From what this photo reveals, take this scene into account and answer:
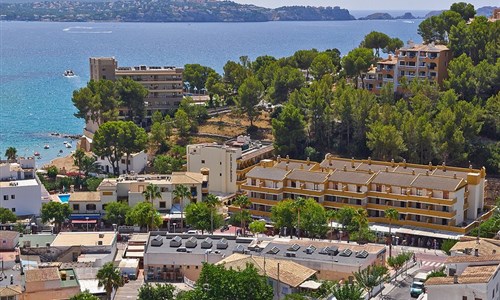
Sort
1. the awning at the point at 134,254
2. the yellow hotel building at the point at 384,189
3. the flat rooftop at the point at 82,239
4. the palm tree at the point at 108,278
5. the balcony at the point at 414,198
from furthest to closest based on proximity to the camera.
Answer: the yellow hotel building at the point at 384,189 → the balcony at the point at 414,198 → the awning at the point at 134,254 → the flat rooftop at the point at 82,239 → the palm tree at the point at 108,278

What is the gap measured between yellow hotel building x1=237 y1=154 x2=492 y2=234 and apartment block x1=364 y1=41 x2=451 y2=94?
18599 millimetres

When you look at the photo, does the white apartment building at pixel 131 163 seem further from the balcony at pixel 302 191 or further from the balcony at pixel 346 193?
the balcony at pixel 346 193

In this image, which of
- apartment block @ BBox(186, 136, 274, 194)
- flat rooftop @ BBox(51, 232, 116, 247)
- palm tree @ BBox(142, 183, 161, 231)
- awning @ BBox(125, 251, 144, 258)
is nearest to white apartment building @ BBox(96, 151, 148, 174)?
apartment block @ BBox(186, 136, 274, 194)

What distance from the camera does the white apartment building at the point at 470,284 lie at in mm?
35031

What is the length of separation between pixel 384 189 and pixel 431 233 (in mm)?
4706

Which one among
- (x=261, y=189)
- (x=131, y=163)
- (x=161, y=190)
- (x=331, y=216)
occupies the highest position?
(x=261, y=189)

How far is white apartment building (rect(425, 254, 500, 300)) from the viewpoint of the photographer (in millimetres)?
35031

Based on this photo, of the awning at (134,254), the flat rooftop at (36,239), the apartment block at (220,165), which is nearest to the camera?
the flat rooftop at (36,239)

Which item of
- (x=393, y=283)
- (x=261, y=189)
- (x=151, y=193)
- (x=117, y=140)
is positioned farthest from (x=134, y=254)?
(x=117, y=140)

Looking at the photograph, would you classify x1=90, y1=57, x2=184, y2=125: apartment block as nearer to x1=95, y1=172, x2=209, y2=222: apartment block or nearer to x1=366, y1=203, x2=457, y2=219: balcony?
x1=95, y1=172, x2=209, y2=222: apartment block

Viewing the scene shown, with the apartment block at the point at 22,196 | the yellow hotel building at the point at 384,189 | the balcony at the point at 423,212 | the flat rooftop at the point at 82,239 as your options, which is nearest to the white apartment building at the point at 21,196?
the apartment block at the point at 22,196

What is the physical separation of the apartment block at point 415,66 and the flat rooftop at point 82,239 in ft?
118

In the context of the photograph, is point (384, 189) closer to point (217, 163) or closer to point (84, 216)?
point (217, 163)

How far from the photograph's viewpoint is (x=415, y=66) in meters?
78.5
